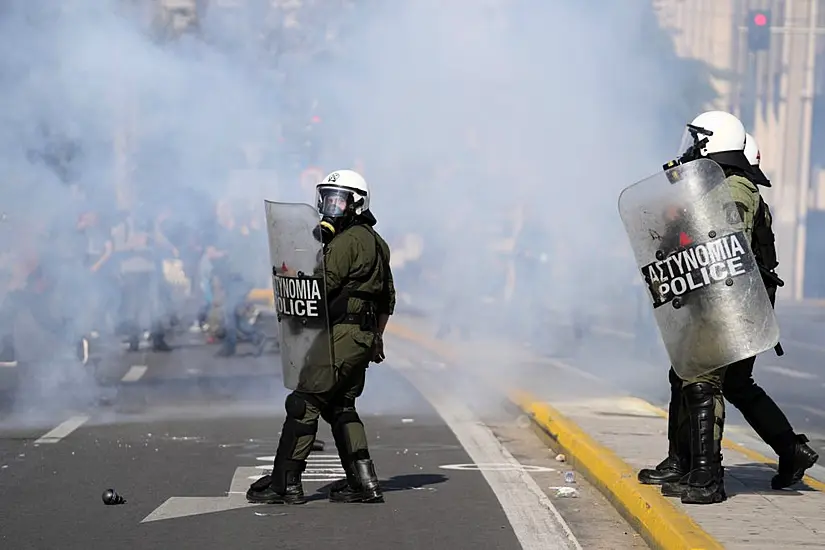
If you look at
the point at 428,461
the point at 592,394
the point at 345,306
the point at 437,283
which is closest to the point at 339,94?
the point at 437,283

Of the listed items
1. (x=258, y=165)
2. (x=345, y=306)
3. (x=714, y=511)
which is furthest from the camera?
(x=258, y=165)

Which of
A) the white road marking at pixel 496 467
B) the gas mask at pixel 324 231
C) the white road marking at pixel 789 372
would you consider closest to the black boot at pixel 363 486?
the gas mask at pixel 324 231

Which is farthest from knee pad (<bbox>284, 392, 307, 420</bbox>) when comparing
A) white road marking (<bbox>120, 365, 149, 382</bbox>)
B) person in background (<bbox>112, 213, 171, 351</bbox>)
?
person in background (<bbox>112, 213, 171, 351</bbox>)

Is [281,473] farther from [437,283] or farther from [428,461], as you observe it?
[437,283]

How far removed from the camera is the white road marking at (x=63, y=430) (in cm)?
1052

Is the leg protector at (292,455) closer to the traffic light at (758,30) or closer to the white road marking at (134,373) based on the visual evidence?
the white road marking at (134,373)

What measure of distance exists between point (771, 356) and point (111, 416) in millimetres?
11238

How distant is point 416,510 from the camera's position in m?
7.76

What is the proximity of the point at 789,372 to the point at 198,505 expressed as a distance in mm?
11632

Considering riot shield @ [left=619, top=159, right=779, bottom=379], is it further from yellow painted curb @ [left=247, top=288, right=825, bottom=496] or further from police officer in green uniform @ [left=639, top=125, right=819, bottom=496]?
yellow painted curb @ [left=247, top=288, right=825, bottom=496]

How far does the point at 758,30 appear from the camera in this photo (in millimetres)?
26312

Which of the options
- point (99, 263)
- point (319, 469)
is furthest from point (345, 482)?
point (99, 263)

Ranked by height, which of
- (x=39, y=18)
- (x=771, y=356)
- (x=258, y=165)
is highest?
(x=39, y=18)

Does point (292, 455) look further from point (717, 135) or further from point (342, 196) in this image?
point (717, 135)
